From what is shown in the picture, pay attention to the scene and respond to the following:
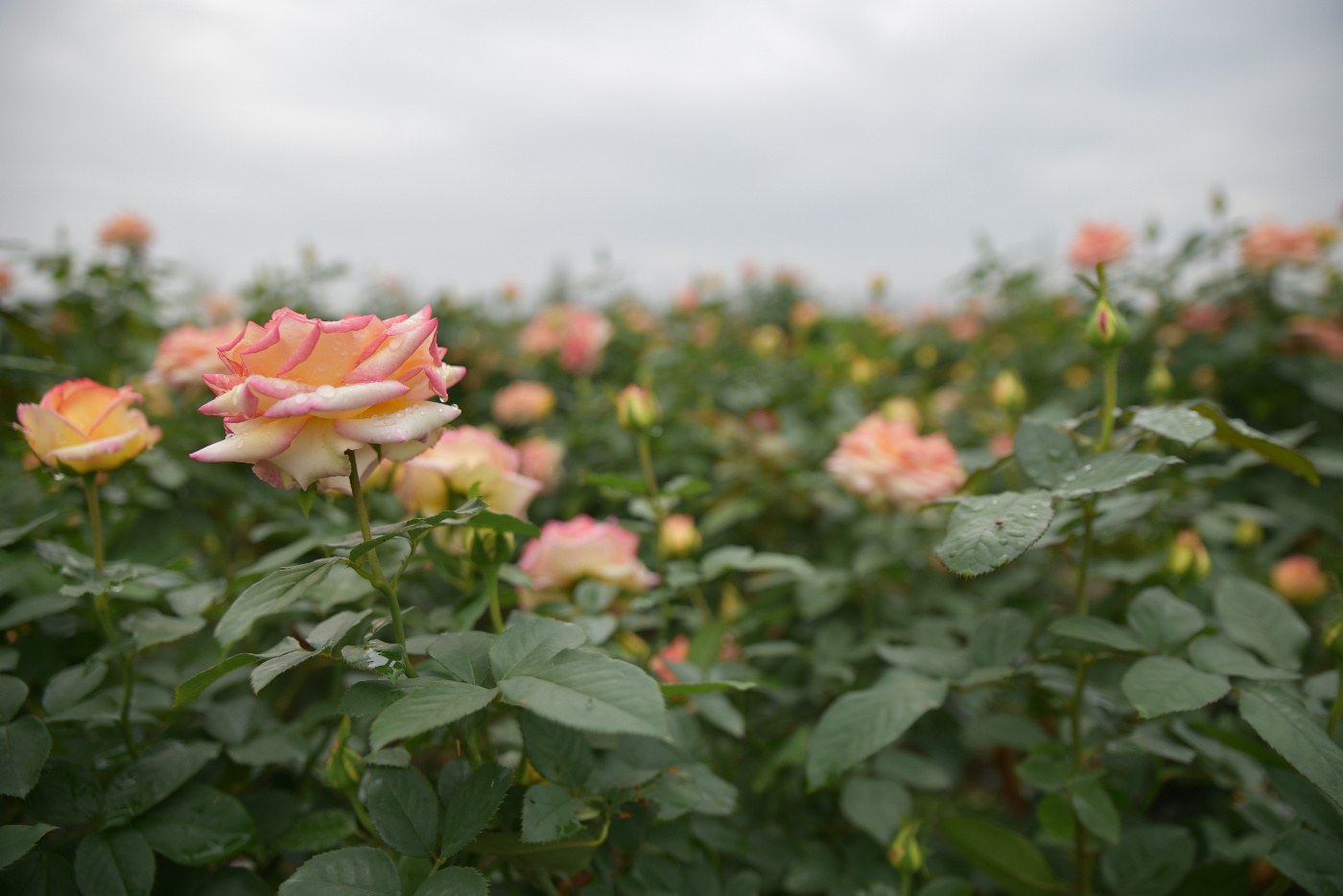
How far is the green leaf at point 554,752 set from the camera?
0.56 m

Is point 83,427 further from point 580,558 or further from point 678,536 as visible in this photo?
point 678,536

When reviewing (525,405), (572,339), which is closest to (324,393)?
(525,405)

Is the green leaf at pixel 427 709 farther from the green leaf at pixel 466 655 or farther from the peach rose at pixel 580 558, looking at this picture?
the peach rose at pixel 580 558

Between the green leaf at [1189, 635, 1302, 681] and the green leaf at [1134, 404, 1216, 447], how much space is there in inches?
8.1

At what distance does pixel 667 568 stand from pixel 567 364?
123 centimetres

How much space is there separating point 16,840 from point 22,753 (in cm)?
8

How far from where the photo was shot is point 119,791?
60 cm

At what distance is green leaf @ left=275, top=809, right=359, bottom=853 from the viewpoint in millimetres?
603

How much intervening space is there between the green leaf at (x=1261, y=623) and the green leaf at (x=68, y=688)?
1180 millimetres

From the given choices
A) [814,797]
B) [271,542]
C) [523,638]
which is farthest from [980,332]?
[523,638]

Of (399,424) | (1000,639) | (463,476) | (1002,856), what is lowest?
(1002,856)

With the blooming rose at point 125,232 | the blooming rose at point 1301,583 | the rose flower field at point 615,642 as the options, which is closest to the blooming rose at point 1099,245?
the rose flower field at point 615,642

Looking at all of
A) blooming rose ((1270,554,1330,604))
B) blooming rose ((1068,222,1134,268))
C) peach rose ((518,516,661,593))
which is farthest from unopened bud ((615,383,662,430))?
blooming rose ((1068,222,1134,268))

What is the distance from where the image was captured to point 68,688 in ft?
2.16
